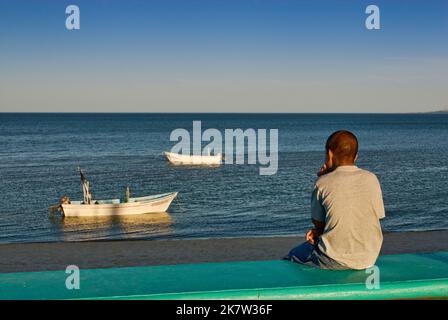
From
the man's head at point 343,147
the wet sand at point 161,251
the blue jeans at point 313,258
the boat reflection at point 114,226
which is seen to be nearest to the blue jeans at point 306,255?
the blue jeans at point 313,258

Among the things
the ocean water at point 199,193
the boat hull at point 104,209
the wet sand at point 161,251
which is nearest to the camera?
the wet sand at point 161,251

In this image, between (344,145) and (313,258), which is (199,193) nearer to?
(313,258)

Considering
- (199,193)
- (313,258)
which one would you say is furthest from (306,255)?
(199,193)

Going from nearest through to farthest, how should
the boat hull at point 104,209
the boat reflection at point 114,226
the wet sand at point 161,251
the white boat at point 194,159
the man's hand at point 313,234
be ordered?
the man's hand at point 313,234 → the wet sand at point 161,251 → the boat reflection at point 114,226 → the boat hull at point 104,209 → the white boat at point 194,159

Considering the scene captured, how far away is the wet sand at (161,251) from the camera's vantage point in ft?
28.3

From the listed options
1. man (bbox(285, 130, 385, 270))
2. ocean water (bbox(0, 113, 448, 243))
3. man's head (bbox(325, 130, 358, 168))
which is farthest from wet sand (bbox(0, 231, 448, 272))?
ocean water (bbox(0, 113, 448, 243))

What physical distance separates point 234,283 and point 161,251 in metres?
5.13

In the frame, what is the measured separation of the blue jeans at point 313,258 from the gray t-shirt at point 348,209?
12 cm

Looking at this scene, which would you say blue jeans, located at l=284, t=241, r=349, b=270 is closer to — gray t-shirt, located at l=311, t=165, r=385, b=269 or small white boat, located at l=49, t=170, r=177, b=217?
gray t-shirt, located at l=311, t=165, r=385, b=269

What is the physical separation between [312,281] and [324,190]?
691 millimetres

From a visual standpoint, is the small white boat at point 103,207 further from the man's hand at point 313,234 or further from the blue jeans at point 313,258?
the man's hand at point 313,234

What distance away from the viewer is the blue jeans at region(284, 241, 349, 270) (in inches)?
186

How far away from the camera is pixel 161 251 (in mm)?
9516

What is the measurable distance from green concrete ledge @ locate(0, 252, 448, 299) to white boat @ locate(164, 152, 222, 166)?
4559 cm
